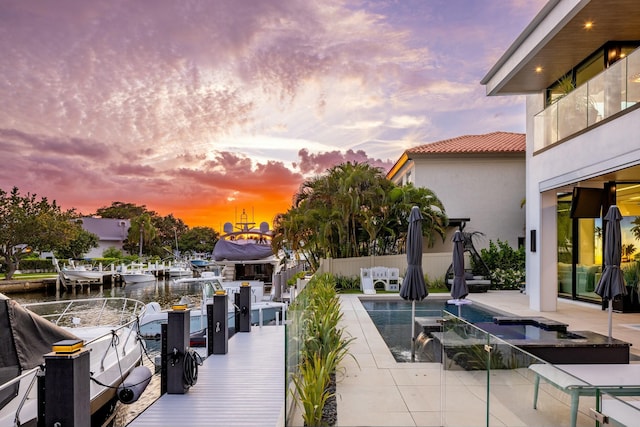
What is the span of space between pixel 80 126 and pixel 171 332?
20.0 metres

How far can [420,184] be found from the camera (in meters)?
22.5

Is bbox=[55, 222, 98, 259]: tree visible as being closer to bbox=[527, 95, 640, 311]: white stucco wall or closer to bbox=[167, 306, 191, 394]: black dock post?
bbox=[167, 306, 191, 394]: black dock post

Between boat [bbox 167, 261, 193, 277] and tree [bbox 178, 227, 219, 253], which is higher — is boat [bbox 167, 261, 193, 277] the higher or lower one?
the lower one

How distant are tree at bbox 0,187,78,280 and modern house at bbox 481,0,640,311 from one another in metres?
33.0

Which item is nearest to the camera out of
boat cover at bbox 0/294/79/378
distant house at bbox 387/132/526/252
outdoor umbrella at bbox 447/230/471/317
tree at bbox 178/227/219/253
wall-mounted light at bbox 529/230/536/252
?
boat cover at bbox 0/294/79/378

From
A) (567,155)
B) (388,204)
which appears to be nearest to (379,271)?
(388,204)

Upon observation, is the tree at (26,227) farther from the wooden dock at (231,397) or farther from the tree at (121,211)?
the tree at (121,211)

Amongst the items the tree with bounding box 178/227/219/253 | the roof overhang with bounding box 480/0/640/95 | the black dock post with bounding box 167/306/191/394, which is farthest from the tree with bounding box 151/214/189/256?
the black dock post with bounding box 167/306/191/394

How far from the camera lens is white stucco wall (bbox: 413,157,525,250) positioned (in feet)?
71.2

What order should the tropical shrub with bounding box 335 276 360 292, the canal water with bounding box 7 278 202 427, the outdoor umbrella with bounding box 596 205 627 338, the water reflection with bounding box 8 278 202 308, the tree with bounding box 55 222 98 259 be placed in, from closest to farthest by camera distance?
the outdoor umbrella with bounding box 596 205 627 338
the tropical shrub with bounding box 335 276 360 292
the canal water with bounding box 7 278 202 427
the water reflection with bounding box 8 278 202 308
the tree with bounding box 55 222 98 259

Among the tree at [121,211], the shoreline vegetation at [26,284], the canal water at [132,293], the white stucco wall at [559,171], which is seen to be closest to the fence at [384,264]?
the white stucco wall at [559,171]

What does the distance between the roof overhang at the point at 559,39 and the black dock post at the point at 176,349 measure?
9825mm

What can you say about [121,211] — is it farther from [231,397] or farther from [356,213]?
[231,397]

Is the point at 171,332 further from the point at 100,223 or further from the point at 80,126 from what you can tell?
the point at 100,223
